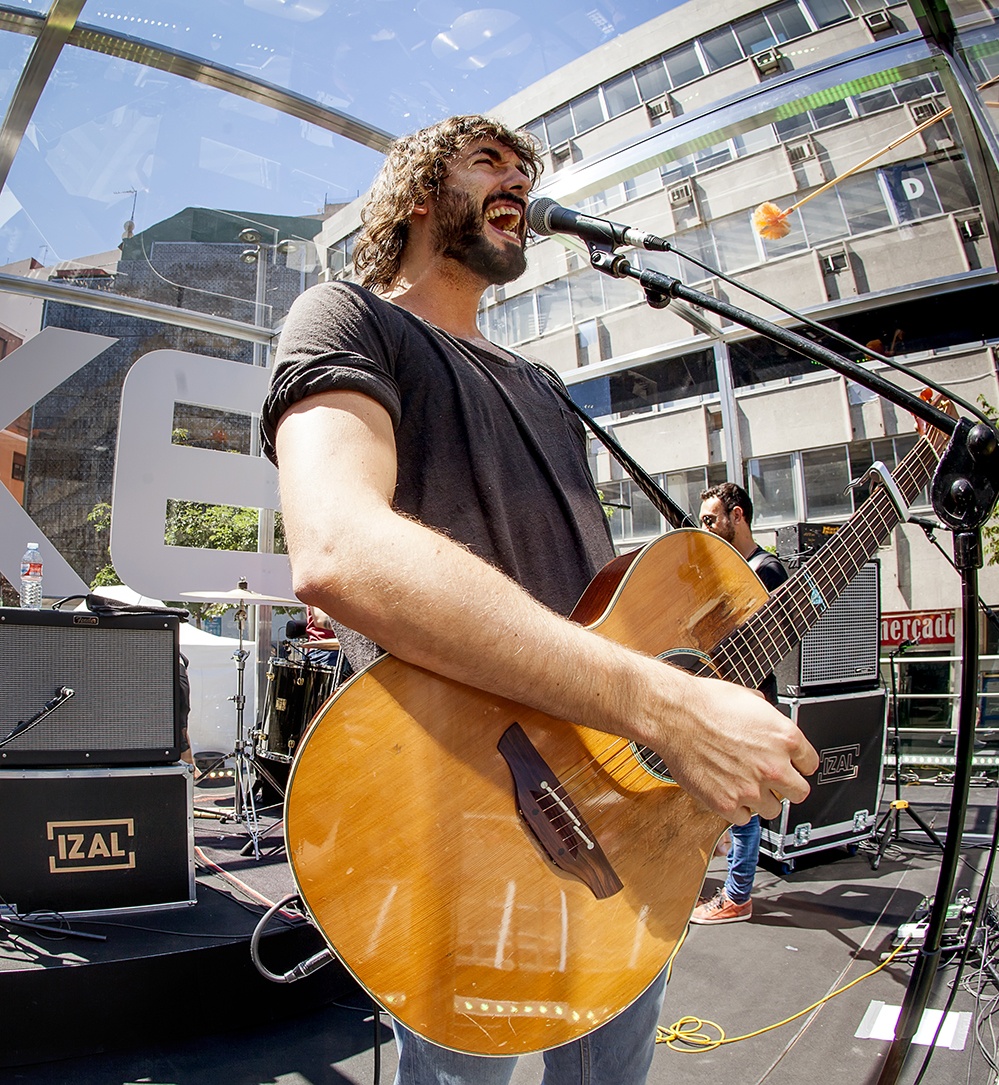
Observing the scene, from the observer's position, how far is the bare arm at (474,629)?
729 mm

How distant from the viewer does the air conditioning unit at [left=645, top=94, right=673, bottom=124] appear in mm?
5523

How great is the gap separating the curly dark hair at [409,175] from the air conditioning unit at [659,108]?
482cm

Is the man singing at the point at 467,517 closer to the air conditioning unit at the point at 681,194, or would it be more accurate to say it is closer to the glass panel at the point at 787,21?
the glass panel at the point at 787,21

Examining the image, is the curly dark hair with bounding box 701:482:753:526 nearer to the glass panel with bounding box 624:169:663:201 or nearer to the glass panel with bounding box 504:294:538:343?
the glass panel with bounding box 624:169:663:201

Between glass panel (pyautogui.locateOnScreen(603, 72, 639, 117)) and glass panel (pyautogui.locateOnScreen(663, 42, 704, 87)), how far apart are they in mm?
286

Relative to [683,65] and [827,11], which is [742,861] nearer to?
[827,11]

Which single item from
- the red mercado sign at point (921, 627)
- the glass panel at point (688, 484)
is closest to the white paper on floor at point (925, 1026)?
the glass panel at point (688, 484)

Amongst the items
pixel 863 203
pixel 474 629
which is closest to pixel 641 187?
pixel 863 203

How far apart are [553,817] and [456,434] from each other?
54 cm

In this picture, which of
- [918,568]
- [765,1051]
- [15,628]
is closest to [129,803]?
[15,628]

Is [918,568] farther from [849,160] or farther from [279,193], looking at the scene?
[279,193]

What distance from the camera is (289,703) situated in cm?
549

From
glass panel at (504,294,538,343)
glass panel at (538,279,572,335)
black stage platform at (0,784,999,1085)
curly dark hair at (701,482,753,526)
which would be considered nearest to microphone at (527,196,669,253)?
black stage platform at (0,784,999,1085)

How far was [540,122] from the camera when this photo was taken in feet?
19.2
